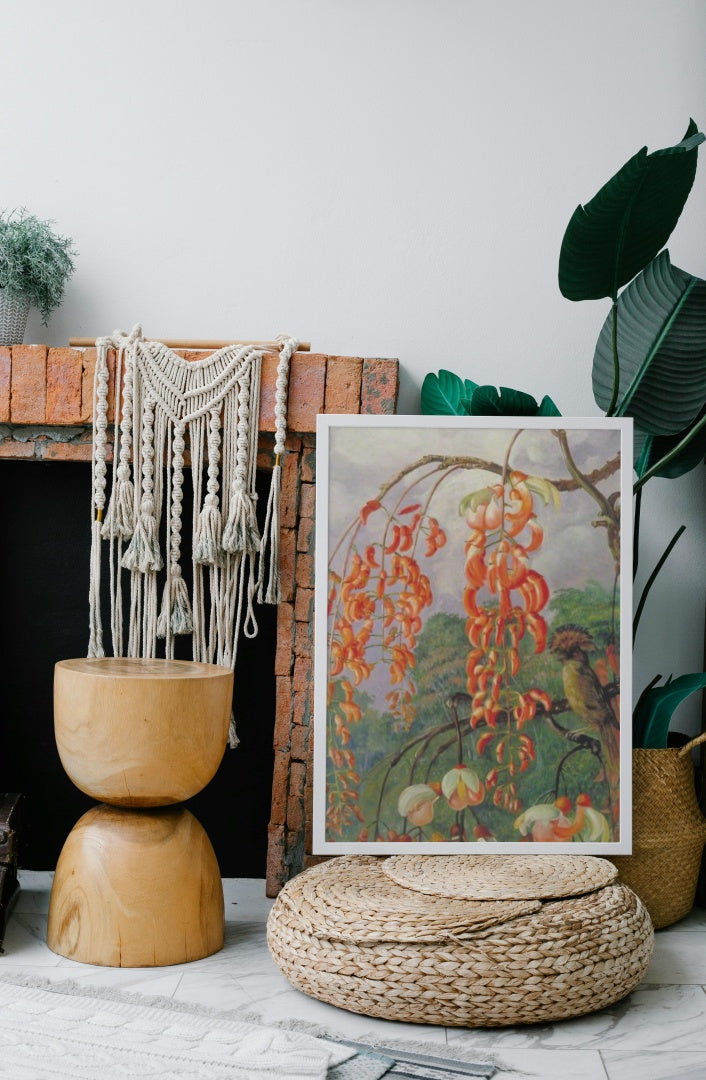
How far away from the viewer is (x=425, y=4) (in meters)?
2.39

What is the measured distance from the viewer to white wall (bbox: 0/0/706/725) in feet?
7.82

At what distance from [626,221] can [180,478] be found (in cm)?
107

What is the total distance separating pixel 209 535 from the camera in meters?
2.15

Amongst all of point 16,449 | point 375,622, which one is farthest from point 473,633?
point 16,449

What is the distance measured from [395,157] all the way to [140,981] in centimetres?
189

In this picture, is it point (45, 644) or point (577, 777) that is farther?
point (45, 644)

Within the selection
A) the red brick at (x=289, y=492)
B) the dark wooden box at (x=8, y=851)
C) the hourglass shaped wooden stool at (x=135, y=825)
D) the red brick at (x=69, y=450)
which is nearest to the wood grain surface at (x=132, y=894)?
the hourglass shaped wooden stool at (x=135, y=825)

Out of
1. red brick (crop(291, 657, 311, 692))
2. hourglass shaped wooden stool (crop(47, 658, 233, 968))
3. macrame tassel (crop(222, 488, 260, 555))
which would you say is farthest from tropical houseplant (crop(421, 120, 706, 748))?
hourglass shaped wooden stool (crop(47, 658, 233, 968))

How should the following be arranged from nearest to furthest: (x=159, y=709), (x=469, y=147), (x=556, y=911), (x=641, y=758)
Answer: (x=556, y=911) < (x=159, y=709) < (x=641, y=758) < (x=469, y=147)

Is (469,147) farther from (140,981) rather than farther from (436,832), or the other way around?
(140,981)

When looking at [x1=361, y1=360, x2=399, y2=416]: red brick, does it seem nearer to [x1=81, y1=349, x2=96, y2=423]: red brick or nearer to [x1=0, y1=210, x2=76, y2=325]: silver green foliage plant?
[x1=81, y1=349, x2=96, y2=423]: red brick

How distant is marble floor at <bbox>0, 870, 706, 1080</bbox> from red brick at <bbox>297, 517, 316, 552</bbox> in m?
0.81

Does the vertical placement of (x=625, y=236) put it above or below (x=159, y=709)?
above

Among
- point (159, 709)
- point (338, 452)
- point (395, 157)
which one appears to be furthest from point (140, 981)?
point (395, 157)
